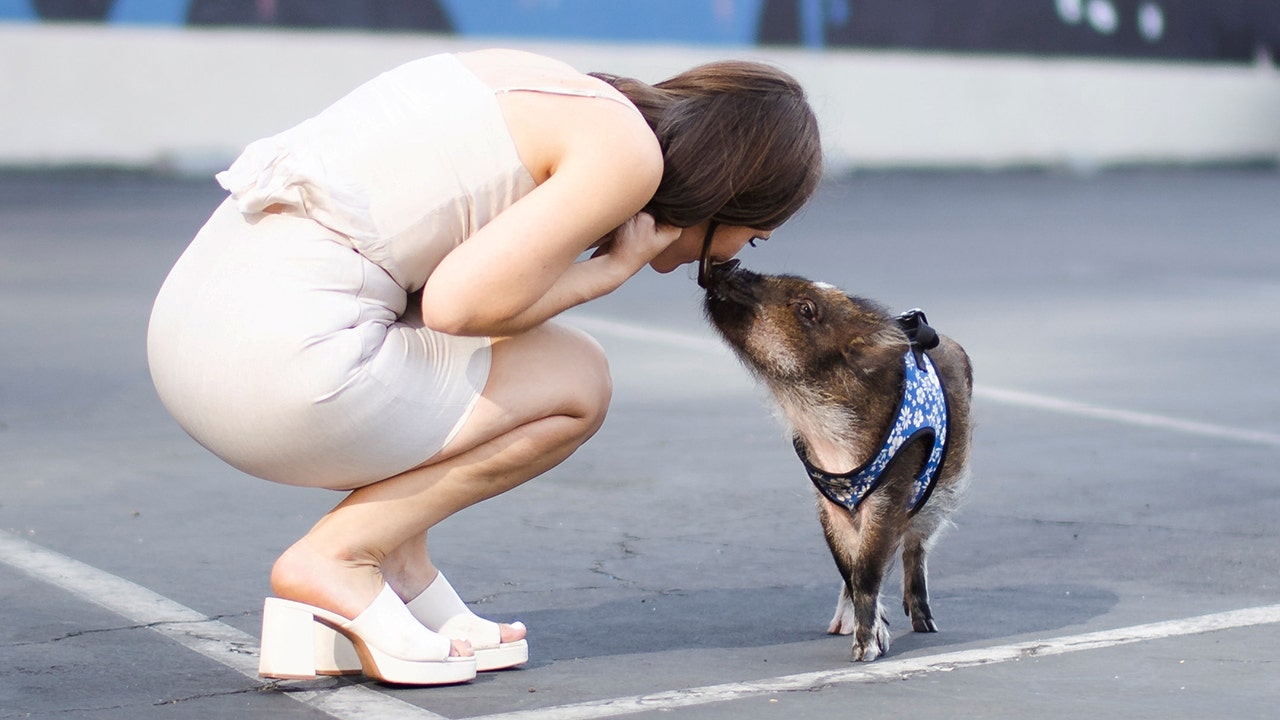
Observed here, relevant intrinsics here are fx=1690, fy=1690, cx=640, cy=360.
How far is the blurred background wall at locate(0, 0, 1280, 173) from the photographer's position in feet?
50.9

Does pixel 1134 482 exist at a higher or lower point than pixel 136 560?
lower

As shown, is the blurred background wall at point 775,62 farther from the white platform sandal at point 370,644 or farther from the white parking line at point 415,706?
the white platform sandal at point 370,644

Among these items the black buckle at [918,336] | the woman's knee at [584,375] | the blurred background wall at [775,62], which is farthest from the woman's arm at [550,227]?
the blurred background wall at [775,62]

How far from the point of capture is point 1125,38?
21359mm

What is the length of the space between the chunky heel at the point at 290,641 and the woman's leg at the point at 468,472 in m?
0.03

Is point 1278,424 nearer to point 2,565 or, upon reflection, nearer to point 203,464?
point 203,464

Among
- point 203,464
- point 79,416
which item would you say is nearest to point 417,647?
point 203,464

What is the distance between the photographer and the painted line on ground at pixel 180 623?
10.2 ft

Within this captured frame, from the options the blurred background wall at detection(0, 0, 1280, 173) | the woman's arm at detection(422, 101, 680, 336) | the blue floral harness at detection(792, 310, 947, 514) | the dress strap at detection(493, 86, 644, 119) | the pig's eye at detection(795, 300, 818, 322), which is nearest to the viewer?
the woman's arm at detection(422, 101, 680, 336)

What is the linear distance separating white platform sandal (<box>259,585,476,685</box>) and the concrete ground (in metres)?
0.06

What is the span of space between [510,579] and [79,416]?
257 centimetres

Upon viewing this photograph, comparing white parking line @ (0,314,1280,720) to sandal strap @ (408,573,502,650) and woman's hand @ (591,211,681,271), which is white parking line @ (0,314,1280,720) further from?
woman's hand @ (591,211,681,271)

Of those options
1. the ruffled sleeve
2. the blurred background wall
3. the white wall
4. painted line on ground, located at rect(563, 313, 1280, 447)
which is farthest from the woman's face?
the blurred background wall

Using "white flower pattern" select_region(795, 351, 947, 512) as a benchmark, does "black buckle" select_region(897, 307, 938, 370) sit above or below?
above
